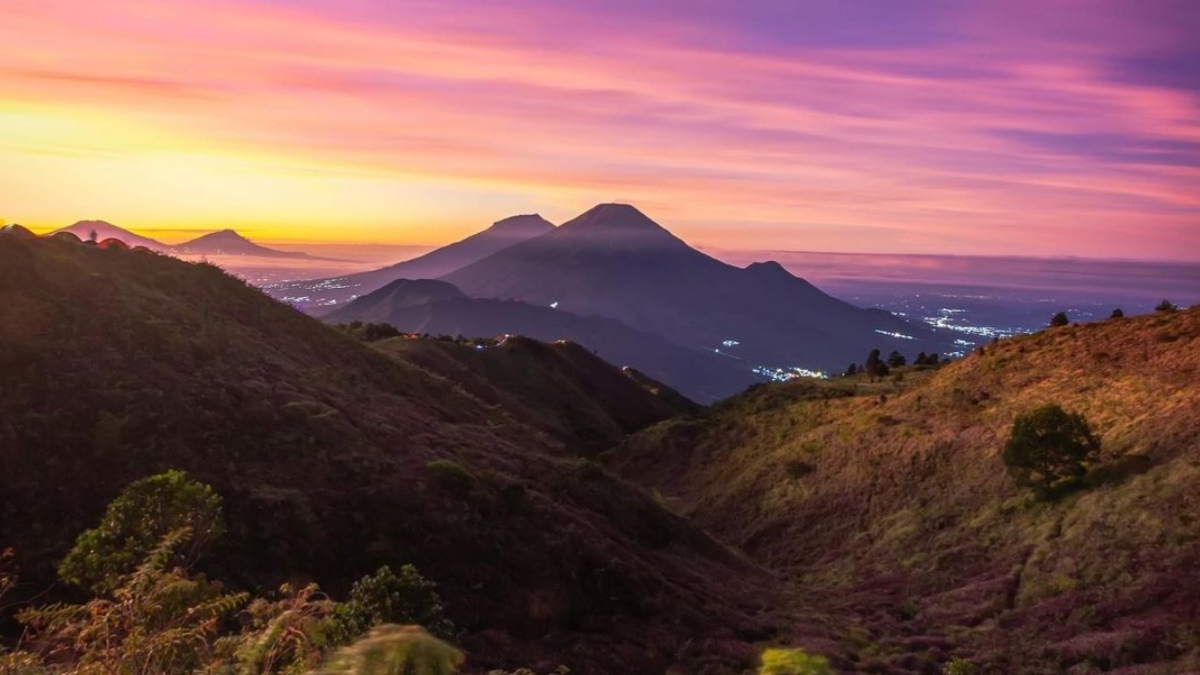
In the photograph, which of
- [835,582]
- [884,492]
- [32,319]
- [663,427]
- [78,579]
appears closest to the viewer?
[78,579]

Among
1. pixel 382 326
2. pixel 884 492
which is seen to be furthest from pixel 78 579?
pixel 382 326

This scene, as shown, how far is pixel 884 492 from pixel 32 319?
40.0m

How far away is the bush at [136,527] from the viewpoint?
11430 mm

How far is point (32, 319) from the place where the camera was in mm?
25438

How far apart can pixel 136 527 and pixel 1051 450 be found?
3360 cm

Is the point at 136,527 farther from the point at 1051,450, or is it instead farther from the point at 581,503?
the point at 1051,450

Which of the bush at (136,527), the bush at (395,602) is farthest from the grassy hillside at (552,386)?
the bush at (395,602)

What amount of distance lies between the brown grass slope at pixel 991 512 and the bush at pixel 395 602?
13.2 meters

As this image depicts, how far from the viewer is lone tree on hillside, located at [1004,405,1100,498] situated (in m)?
30.7

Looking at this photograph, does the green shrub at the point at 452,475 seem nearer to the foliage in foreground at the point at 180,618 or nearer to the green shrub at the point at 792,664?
the foliage in foreground at the point at 180,618

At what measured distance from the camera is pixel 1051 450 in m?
30.6

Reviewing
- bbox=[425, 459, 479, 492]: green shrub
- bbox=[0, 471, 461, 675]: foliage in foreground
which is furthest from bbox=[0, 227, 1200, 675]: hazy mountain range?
bbox=[0, 471, 461, 675]: foliage in foreground

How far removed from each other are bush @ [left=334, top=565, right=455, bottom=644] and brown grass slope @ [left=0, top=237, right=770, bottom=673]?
3.71 m

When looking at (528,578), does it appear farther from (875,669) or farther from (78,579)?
(78,579)
